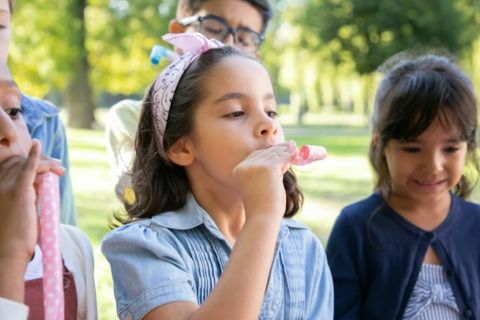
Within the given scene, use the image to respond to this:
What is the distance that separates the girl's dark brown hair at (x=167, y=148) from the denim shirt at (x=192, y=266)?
8cm

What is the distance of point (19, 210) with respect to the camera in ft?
4.48

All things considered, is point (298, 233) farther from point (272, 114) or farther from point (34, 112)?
point (34, 112)

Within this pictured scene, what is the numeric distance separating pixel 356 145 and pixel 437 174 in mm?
16757

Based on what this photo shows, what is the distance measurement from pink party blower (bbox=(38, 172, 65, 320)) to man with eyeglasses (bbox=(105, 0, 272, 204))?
126 centimetres

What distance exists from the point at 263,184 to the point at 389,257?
1.14 m

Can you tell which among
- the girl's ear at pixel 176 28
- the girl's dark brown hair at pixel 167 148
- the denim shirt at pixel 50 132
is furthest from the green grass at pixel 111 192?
the girl's dark brown hair at pixel 167 148

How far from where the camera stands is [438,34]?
28484 mm

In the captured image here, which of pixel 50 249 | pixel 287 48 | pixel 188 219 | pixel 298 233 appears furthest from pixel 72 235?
pixel 287 48

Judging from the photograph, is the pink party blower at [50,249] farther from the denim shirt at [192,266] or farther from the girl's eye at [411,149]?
the girl's eye at [411,149]

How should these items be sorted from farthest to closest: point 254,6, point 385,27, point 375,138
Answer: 1. point 385,27
2. point 254,6
3. point 375,138

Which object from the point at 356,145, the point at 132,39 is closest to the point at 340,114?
the point at 132,39

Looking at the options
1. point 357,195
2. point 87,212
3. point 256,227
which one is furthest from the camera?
point 357,195

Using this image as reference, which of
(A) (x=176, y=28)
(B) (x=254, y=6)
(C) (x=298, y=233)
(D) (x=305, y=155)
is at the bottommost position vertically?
(C) (x=298, y=233)

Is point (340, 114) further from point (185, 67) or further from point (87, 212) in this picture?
point (185, 67)
